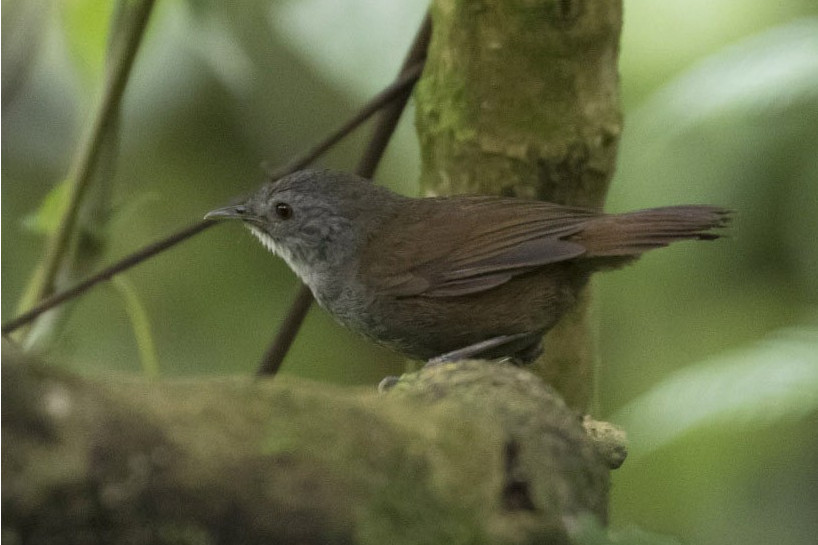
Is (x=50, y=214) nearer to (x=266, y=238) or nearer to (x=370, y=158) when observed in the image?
(x=266, y=238)

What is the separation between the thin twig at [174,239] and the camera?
111 inches

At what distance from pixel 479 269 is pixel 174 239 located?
0.87m

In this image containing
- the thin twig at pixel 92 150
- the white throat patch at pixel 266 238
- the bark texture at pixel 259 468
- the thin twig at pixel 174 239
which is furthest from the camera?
the white throat patch at pixel 266 238

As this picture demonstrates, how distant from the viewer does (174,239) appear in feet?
9.72

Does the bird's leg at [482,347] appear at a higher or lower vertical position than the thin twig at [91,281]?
higher

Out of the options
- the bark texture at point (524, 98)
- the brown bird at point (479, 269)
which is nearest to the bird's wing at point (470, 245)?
the brown bird at point (479, 269)

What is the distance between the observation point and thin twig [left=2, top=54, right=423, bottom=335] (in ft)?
9.27

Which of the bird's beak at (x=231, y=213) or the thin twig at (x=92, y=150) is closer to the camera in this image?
the thin twig at (x=92, y=150)

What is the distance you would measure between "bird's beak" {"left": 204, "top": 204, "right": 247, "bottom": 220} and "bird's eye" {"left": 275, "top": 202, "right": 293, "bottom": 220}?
0.34 feet

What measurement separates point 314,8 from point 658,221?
6.94ft

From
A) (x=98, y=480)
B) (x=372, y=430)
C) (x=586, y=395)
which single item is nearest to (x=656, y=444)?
(x=586, y=395)

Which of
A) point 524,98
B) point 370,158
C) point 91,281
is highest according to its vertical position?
point 524,98

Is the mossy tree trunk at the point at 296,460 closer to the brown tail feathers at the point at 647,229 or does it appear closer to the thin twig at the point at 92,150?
the brown tail feathers at the point at 647,229

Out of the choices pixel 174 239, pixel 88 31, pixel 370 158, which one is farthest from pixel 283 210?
pixel 88 31
